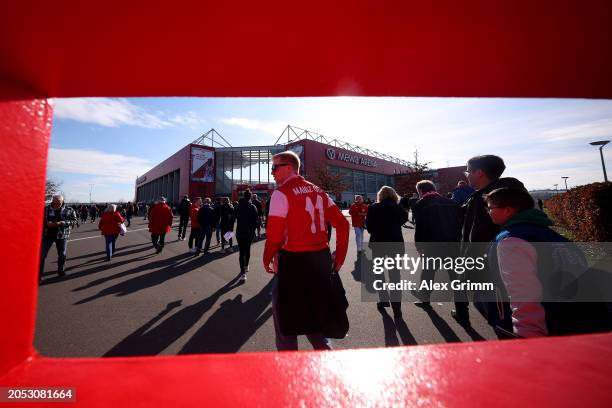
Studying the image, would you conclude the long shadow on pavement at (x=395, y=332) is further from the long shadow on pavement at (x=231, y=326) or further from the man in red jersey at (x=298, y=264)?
the long shadow on pavement at (x=231, y=326)

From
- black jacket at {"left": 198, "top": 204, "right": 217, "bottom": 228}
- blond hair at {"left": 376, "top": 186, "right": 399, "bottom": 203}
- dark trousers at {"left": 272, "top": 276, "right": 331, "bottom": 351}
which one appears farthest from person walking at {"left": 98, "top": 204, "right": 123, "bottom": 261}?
dark trousers at {"left": 272, "top": 276, "right": 331, "bottom": 351}

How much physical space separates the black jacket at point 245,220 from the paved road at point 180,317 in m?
0.95

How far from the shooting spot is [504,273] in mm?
1405

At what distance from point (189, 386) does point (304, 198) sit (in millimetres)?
1378

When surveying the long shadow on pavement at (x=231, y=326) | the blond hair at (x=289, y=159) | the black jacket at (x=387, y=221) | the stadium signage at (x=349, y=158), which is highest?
the stadium signage at (x=349, y=158)

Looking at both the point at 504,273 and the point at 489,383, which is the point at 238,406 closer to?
the point at 489,383

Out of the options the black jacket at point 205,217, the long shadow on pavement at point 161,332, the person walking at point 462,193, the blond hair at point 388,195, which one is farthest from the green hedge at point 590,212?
the black jacket at point 205,217

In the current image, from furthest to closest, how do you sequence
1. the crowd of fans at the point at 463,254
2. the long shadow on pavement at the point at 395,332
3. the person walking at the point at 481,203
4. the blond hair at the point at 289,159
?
1. the long shadow on pavement at the point at 395,332
2. the person walking at the point at 481,203
3. the blond hair at the point at 289,159
4. the crowd of fans at the point at 463,254

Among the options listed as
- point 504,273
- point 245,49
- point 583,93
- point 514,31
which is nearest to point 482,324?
point 504,273

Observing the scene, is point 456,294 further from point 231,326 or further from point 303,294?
point 231,326

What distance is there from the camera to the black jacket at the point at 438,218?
3.77 metres

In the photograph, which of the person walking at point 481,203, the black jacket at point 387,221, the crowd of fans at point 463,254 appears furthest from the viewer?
the black jacket at point 387,221

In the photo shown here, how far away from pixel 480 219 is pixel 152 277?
5969mm

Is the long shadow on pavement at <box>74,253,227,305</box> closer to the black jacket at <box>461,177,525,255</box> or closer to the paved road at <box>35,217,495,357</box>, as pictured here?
the paved road at <box>35,217,495,357</box>
